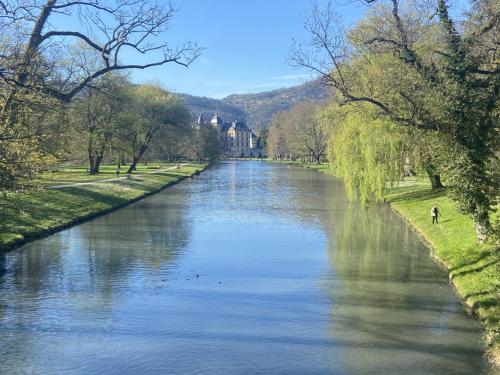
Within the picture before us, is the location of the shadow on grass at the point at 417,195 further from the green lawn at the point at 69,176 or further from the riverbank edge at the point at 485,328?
the green lawn at the point at 69,176

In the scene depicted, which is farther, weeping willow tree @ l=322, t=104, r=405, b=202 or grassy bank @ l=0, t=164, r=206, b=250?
weeping willow tree @ l=322, t=104, r=405, b=202

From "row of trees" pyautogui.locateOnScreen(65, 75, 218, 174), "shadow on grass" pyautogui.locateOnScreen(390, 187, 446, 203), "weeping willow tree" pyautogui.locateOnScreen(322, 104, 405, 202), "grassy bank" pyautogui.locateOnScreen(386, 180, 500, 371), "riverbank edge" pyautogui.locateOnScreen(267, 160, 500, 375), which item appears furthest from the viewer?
"row of trees" pyautogui.locateOnScreen(65, 75, 218, 174)

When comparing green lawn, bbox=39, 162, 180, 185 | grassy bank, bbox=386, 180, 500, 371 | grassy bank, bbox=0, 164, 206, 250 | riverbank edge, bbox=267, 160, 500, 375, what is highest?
green lawn, bbox=39, 162, 180, 185

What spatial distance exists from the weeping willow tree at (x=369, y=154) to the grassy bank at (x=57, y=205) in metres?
18.0

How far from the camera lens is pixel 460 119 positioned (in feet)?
60.2

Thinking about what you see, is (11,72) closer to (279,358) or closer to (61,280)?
(61,280)

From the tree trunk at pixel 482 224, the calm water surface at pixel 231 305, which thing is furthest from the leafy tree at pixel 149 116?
the tree trunk at pixel 482 224

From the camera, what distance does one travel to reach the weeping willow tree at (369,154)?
1521 inches

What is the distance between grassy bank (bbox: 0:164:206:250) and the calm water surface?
1076 millimetres

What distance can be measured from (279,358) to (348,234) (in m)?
18.0

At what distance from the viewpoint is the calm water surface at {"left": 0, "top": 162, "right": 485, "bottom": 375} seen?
40.1ft

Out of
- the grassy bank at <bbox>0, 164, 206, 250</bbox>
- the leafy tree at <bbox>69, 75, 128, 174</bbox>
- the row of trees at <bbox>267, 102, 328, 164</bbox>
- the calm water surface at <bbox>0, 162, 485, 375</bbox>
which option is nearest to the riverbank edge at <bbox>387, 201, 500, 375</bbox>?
the calm water surface at <bbox>0, 162, 485, 375</bbox>

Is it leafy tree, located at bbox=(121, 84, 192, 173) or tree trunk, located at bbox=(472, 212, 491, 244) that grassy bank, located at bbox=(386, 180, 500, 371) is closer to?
tree trunk, located at bbox=(472, 212, 491, 244)

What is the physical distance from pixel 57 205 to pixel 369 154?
21.7 metres
